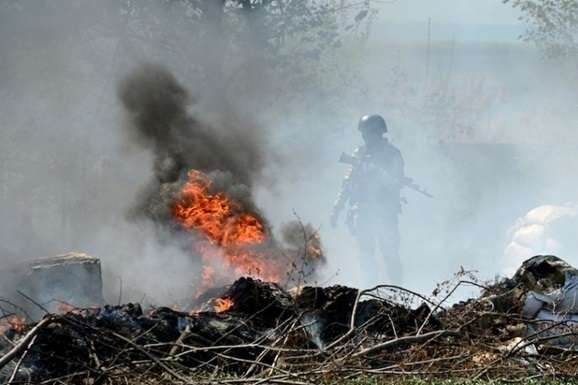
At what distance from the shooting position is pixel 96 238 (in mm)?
13570

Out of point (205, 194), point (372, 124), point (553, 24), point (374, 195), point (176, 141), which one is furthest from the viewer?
point (553, 24)

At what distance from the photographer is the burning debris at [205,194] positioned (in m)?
10.4

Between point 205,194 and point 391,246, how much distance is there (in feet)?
9.26

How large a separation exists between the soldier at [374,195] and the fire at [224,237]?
74.9 inches

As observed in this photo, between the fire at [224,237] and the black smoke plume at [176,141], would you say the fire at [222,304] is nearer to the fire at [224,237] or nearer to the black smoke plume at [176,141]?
the fire at [224,237]

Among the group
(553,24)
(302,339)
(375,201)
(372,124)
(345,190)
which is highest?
(553,24)

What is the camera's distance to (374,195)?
12227 mm

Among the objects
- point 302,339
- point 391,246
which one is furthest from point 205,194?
point 302,339

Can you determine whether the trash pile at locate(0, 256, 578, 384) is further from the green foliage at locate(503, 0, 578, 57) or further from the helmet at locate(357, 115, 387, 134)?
the green foliage at locate(503, 0, 578, 57)

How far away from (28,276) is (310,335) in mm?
3399

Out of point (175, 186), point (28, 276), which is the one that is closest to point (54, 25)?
point (175, 186)

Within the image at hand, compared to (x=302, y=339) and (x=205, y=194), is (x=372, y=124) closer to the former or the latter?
(x=205, y=194)

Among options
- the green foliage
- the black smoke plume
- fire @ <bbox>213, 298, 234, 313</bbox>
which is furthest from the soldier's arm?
the green foliage

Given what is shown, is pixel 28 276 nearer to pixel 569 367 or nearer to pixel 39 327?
pixel 39 327
